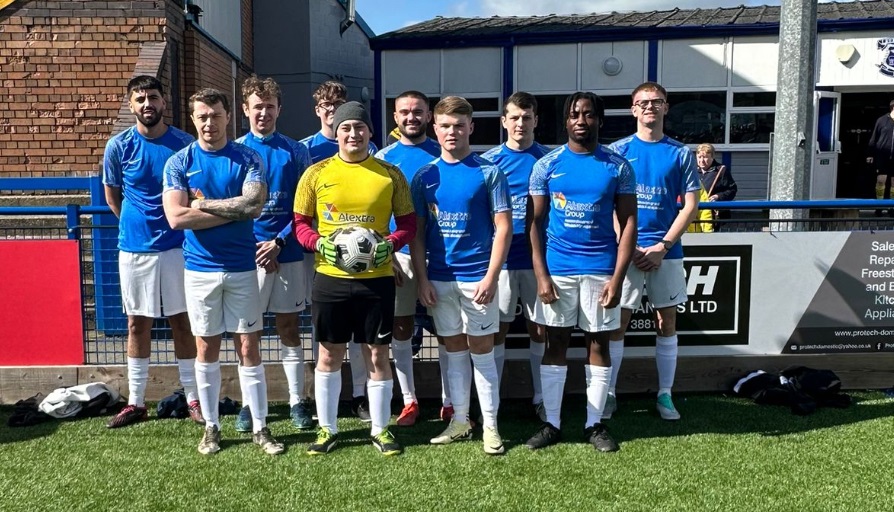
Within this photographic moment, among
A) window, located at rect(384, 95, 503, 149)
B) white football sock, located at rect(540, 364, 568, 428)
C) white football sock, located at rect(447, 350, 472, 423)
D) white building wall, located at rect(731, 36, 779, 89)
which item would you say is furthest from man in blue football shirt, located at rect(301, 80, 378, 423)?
white building wall, located at rect(731, 36, 779, 89)

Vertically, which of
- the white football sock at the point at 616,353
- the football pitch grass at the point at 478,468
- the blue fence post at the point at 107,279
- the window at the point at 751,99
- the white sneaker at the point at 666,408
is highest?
the window at the point at 751,99

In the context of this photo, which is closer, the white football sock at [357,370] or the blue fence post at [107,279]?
the white football sock at [357,370]

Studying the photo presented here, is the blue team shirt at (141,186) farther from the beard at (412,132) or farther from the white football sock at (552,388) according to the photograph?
the white football sock at (552,388)

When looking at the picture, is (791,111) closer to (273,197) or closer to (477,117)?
(273,197)

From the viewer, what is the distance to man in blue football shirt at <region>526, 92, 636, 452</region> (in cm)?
434

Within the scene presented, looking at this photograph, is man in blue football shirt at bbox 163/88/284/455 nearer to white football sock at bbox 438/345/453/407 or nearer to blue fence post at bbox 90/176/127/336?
white football sock at bbox 438/345/453/407

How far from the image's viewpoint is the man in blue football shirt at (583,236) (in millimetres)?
4340

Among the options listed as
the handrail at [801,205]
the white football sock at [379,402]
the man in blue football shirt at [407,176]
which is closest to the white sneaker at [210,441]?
the white football sock at [379,402]

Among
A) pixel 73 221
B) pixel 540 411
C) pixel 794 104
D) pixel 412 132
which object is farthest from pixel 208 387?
pixel 794 104

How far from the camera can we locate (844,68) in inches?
538

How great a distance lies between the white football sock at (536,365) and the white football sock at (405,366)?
83 cm

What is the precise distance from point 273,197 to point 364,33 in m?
18.4

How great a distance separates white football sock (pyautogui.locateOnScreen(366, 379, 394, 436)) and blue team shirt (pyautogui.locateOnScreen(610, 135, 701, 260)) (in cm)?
182

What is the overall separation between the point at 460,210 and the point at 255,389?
1.59 metres
